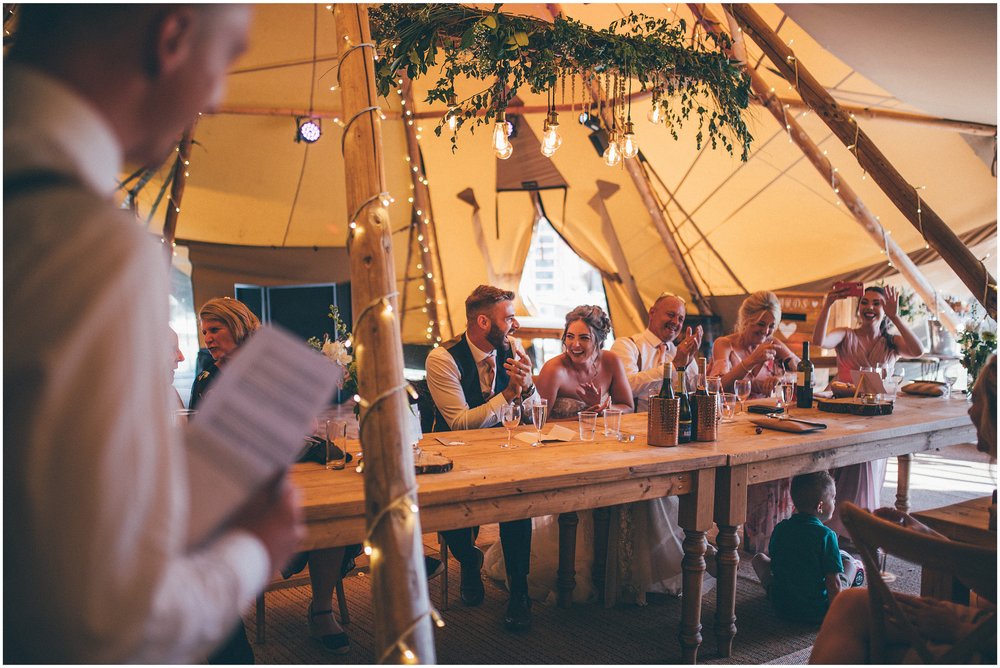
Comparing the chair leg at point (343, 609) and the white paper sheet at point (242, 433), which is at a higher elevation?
the white paper sheet at point (242, 433)

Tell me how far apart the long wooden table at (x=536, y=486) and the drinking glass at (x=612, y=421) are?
0.30 ft

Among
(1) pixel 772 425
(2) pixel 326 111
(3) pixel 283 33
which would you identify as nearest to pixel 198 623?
(1) pixel 772 425

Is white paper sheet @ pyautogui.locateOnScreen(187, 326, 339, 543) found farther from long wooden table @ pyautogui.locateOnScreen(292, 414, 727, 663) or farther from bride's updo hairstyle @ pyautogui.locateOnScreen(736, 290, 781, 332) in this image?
bride's updo hairstyle @ pyautogui.locateOnScreen(736, 290, 781, 332)

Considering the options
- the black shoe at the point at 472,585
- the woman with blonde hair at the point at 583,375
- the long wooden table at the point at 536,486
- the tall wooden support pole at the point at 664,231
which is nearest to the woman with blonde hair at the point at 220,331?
the long wooden table at the point at 536,486

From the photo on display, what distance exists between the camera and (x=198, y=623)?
0.79m

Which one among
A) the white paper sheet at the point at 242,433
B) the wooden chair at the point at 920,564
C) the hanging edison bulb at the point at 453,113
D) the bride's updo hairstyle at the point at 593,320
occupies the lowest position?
the wooden chair at the point at 920,564

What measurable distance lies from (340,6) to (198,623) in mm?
1659

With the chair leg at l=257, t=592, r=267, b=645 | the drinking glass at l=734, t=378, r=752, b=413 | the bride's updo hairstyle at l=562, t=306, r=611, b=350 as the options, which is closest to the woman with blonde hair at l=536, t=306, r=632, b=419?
the bride's updo hairstyle at l=562, t=306, r=611, b=350

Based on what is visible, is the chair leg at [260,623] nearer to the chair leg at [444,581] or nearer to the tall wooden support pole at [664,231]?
the chair leg at [444,581]

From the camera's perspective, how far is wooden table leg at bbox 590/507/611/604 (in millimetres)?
3240

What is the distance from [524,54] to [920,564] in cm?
271

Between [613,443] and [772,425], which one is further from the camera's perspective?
[772,425]

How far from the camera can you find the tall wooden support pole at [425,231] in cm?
816

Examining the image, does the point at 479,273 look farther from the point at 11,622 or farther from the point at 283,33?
the point at 11,622
